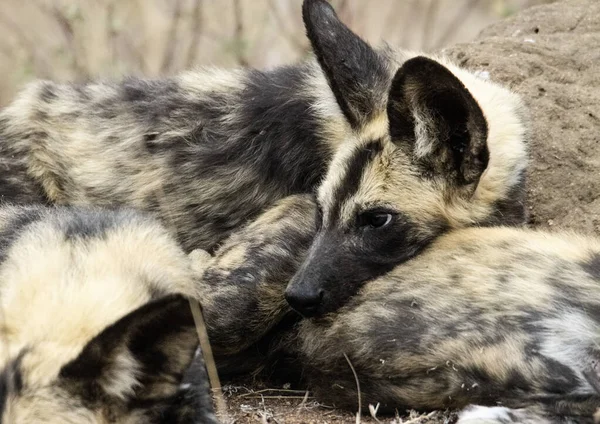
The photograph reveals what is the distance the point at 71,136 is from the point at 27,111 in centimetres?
25

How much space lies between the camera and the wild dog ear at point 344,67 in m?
3.85

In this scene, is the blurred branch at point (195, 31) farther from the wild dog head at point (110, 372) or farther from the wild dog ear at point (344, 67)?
the wild dog head at point (110, 372)

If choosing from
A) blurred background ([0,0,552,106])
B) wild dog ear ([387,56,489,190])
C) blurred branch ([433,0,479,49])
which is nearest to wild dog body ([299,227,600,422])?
wild dog ear ([387,56,489,190])

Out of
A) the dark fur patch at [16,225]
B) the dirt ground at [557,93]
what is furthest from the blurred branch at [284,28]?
the dark fur patch at [16,225]

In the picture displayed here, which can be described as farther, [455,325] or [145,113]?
[145,113]

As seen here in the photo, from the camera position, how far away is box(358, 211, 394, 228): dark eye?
3.57m

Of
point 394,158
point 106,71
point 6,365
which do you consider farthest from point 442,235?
point 106,71

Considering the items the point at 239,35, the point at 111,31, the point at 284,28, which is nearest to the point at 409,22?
the point at 284,28

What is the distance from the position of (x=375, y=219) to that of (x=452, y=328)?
0.72 meters

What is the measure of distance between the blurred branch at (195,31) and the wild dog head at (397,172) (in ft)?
11.4

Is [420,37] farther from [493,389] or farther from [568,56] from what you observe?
[493,389]

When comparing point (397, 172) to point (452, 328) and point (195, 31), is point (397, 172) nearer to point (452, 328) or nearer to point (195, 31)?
point (452, 328)

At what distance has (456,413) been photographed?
2.92 metres

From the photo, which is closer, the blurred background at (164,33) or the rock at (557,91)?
the rock at (557,91)
